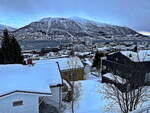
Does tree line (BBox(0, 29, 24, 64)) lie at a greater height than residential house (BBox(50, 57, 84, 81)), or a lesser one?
greater

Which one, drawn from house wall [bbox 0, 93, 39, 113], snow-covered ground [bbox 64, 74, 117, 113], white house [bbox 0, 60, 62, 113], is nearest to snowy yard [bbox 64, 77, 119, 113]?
snow-covered ground [bbox 64, 74, 117, 113]

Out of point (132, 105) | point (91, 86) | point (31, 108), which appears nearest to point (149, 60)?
point (91, 86)

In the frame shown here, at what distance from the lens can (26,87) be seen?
13180 mm

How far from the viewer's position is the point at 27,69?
15594mm

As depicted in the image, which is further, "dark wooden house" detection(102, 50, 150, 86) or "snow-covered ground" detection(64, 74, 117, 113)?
"dark wooden house" detection(102, 50, 150, 86)

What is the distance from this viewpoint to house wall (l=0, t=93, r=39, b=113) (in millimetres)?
12430

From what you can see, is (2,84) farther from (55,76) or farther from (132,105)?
(132,105)

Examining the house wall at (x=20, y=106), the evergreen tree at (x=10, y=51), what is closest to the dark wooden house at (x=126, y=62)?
the evergreen tree at (x=10, y=51)

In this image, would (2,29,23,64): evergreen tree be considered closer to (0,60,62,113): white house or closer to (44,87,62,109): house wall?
(0,60,62,113): white house

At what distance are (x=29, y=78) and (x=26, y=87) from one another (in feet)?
4.45

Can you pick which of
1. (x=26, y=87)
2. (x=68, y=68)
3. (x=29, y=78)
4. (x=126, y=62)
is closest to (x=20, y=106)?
(x=26, y=87)

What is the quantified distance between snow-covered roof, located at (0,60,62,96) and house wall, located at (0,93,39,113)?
1.40 feet

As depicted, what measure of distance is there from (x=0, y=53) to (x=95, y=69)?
76.5ft

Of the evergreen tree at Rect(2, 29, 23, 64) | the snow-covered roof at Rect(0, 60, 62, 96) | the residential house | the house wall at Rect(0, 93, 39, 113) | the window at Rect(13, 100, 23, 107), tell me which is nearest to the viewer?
the house wall at Rect(0, 93, 39, 113)
